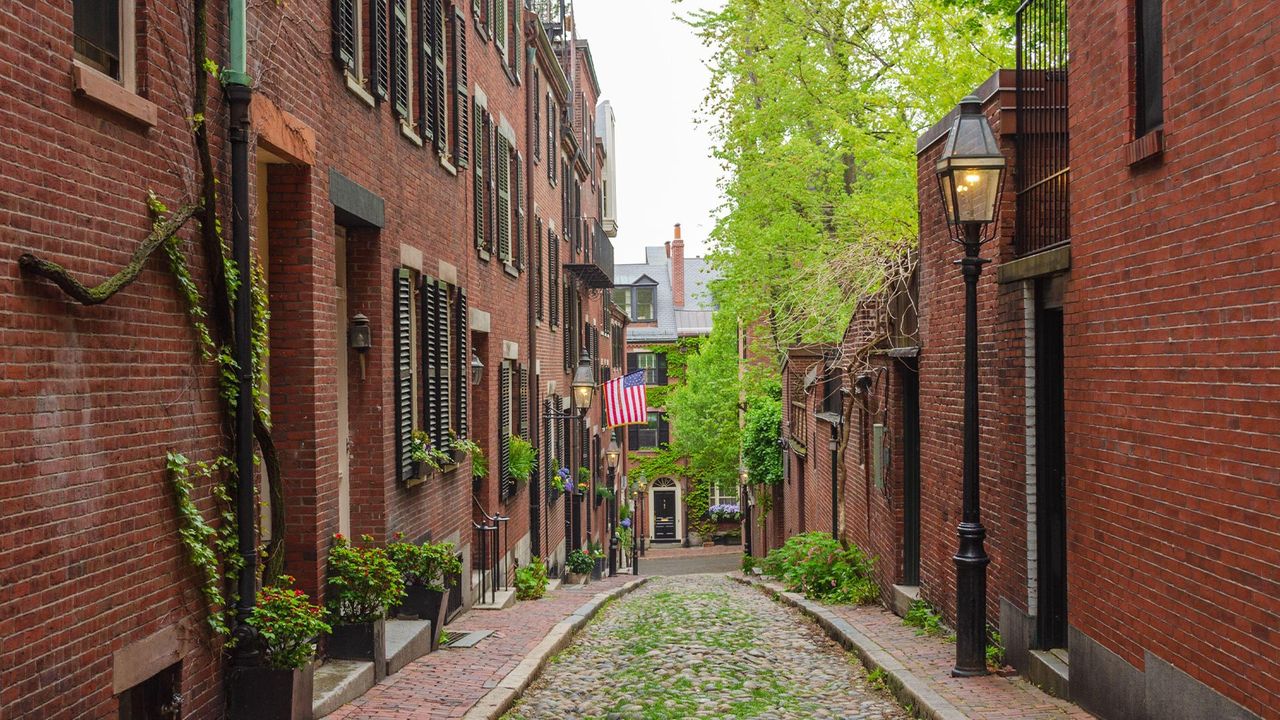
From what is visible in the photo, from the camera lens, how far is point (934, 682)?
885 centimetres

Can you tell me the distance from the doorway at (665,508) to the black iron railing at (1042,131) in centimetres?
4978

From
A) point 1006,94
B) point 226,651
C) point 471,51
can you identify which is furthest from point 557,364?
point 226,651

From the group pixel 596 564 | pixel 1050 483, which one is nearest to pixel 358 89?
pixel 1050 483

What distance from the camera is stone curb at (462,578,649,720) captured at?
27.8 feet

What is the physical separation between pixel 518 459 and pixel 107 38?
13510mm

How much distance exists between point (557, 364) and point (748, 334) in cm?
1316

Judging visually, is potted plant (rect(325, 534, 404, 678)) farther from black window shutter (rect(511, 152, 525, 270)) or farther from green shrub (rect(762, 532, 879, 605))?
black window shutter (rect(511, 152, 525, 270))

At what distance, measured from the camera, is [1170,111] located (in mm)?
6293

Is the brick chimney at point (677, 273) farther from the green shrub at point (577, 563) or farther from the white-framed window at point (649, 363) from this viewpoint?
the green shrub at point (577, 563)

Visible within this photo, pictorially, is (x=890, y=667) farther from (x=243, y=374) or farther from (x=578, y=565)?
(x=578, y=565)

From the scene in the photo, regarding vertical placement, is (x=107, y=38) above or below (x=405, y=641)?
above

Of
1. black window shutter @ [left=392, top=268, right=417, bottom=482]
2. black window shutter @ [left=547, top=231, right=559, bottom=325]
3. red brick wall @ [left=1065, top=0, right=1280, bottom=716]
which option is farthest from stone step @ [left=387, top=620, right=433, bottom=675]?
black window shutter @ [left=547, top=231, right=559, bottom=325]

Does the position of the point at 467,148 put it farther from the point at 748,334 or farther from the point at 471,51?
the point at 748,334

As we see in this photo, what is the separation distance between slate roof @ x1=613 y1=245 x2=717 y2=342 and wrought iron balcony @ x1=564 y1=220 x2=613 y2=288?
2740 cm
